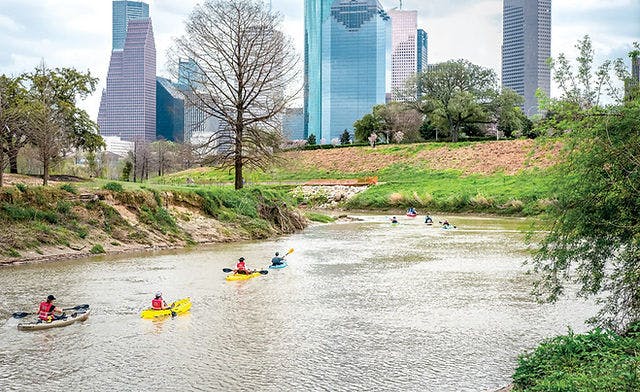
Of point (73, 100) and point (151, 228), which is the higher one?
point (73, 100)

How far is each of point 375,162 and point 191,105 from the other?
4830cm

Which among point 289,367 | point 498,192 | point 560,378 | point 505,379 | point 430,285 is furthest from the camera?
point 498,192

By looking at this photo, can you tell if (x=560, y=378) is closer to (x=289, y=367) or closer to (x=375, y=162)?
(x=289, y=367)

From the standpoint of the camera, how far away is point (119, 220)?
97.4 ft

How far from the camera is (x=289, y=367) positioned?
38.0 ft

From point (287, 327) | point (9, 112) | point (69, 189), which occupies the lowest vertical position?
point (287, 327)

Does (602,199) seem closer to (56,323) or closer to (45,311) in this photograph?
(56,323)

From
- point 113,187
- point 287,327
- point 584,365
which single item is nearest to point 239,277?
point 287,327

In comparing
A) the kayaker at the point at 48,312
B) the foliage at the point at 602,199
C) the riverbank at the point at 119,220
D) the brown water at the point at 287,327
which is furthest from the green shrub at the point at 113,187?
the foliage at the point at 602,199

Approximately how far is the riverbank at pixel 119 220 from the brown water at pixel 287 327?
199 cm

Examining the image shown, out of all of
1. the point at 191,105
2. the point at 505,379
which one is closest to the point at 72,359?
the point at 505,379

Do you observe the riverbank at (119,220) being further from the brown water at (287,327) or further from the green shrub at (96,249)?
the brown water at (287,327)

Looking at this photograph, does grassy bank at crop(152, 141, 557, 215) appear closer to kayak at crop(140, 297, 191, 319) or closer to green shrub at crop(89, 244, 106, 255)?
green shrub at crop(89, 244, 106, 255)

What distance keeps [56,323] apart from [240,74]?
27690mm
